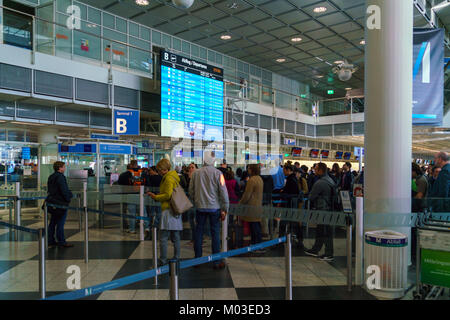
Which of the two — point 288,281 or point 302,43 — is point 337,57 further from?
point 288,281

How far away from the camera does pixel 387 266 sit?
427 cm

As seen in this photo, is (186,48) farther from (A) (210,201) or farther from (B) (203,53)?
(A) (210,201)

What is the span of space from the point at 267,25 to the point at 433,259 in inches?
542

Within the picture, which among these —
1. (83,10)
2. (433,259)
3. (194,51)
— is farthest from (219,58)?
(433,259)

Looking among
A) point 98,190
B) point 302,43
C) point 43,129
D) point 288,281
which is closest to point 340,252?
point 288,281

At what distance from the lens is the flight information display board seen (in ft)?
35.6

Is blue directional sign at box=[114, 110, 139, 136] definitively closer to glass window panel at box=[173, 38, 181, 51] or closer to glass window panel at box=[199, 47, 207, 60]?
glass window panel at box=[173, 38, 181, 51]

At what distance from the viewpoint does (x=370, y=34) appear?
16.7ft

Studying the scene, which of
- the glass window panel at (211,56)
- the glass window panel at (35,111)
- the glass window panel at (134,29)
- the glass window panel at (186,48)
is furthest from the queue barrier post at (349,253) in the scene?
the glass window panel at (211,56)

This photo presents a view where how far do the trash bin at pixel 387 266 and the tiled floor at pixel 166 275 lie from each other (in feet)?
0.85

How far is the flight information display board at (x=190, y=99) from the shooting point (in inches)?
427

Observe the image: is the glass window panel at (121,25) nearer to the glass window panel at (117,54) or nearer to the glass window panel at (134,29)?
the glass window panel at (134,29)

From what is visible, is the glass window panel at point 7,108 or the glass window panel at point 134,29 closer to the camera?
the glass window panel at point 7,108

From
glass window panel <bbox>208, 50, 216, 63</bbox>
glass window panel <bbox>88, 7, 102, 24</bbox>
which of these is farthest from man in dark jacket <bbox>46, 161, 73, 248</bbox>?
glass window panel <bbox>208, 50, 216, 63</bbox>
